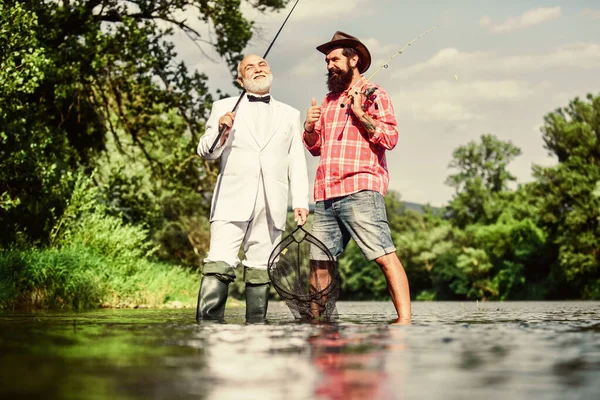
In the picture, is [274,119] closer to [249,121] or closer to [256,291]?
[249,121]

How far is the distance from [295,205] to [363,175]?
609 millimetres

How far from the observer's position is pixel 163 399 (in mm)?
2539

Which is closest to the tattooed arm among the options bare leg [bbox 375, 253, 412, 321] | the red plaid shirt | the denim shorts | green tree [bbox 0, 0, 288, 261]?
the red plaid shirt

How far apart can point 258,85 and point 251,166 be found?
0.69 meters

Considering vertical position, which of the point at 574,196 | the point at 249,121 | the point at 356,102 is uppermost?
the point at 574,196

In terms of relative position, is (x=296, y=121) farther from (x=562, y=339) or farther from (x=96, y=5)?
(x=96, y=5)

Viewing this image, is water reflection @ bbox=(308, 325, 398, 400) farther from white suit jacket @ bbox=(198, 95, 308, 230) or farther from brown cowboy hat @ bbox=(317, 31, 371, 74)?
brown cowboy hat @ bbox=(317, 31, 371, 74)

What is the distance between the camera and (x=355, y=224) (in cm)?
719

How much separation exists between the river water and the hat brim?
2.96 metres

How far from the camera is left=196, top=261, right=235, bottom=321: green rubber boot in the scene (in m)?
7.18

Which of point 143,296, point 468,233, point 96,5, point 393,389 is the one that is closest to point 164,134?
point 96,5

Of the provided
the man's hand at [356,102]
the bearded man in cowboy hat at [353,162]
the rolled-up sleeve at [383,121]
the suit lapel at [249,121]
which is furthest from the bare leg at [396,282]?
the suit lapel at [249,121]

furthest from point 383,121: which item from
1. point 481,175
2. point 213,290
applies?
point 481,175

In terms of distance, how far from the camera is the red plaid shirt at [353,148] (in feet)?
23.9
